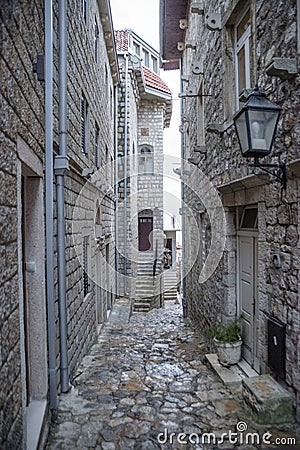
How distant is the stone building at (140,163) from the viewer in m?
12.4

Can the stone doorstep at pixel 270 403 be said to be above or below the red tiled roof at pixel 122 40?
below

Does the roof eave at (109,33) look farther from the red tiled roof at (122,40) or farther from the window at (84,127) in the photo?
the window at (84,127)

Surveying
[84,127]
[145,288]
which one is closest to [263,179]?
[84,127]

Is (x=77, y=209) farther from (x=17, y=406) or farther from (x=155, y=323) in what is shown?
(x=155, y=323)

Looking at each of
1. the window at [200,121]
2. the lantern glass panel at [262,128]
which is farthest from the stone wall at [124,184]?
the lantern glass panel at [262,128]

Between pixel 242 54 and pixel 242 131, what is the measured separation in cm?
187

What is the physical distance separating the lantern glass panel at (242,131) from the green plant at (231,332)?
245 cm

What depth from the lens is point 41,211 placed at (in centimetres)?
340

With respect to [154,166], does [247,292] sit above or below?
below

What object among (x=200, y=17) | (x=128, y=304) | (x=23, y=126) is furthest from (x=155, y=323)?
(x=23, y=126)

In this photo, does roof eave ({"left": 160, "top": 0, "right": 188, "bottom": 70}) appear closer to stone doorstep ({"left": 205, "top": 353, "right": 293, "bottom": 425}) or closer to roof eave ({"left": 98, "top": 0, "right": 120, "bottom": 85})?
roof eave ({"left": 98, "top": 0, "right": 120, "bottom": 85})

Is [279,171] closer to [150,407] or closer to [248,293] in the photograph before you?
[248,293]

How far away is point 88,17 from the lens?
6.71 m

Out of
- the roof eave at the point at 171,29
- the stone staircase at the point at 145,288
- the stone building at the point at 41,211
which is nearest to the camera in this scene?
the stone building at the point at 41,211
